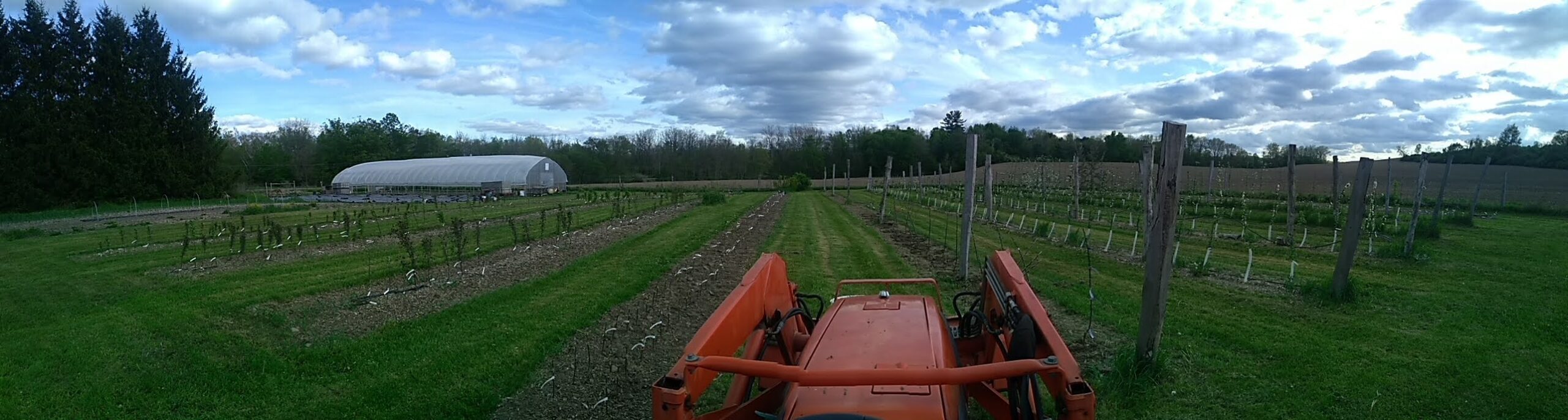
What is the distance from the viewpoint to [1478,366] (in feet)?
17.7

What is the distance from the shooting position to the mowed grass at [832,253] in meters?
10.2

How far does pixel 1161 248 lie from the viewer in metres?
4.88

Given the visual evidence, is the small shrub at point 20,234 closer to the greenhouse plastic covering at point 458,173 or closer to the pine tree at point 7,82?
the pine tree at point 7,82

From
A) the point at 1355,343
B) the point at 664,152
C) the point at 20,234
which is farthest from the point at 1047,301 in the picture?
the point at 664,152

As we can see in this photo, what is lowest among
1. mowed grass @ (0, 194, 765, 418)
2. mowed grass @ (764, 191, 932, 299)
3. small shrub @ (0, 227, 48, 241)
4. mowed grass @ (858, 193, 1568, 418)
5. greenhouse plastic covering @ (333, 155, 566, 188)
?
small shrub @ (0, 227, 48, 241)

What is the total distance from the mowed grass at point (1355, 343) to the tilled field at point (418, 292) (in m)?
6.80

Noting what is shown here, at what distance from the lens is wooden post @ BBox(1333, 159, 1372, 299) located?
7410 mm

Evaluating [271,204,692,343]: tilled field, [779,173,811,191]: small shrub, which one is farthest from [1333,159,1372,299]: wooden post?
[779,173,811,191]: small shrub

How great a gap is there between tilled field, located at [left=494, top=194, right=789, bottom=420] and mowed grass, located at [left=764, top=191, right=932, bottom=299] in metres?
1.24

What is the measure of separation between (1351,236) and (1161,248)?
419 cm

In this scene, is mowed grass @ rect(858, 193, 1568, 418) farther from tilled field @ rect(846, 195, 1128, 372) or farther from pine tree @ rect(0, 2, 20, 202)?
pine tree @ rect(0, 2, 20, 202)

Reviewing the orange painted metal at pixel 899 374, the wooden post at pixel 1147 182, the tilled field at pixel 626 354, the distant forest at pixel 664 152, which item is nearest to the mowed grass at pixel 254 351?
the tilled field at pixel 626 354

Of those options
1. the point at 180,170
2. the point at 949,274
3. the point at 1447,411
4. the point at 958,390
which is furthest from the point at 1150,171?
the point at 180,170

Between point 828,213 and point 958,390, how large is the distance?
22960 mm
